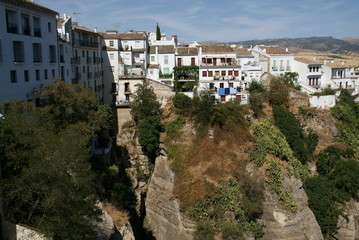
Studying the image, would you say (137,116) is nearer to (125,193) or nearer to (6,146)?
(125,193)

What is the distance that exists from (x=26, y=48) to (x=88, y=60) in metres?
12.2

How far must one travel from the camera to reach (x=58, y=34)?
33.1m

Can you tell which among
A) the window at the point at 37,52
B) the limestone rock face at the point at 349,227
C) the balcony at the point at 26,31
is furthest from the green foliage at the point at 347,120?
the balcony at the point at 26,31

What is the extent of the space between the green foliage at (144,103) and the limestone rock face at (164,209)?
17.3ft

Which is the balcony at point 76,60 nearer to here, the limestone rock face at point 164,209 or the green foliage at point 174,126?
the green foliage at point 174,126

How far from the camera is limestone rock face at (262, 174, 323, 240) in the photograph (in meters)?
30.1

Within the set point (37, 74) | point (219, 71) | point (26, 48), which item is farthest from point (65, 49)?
point (219, 71)

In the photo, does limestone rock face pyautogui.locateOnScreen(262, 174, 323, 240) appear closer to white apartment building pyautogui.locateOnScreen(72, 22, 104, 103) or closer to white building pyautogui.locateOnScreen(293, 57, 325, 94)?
white apartment building pyautogui.locateOnScreen(72, 22, 104, 103)

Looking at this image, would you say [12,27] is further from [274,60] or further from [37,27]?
[274,60]

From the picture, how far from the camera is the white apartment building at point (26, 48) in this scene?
24438 millimetres

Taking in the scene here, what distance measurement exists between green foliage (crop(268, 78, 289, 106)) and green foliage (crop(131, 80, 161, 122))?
14400 mm

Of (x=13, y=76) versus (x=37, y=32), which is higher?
(x=37, y=32)

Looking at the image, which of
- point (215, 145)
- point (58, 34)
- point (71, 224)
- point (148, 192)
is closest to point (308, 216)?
point (215, 145)

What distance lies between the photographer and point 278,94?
42031mm
